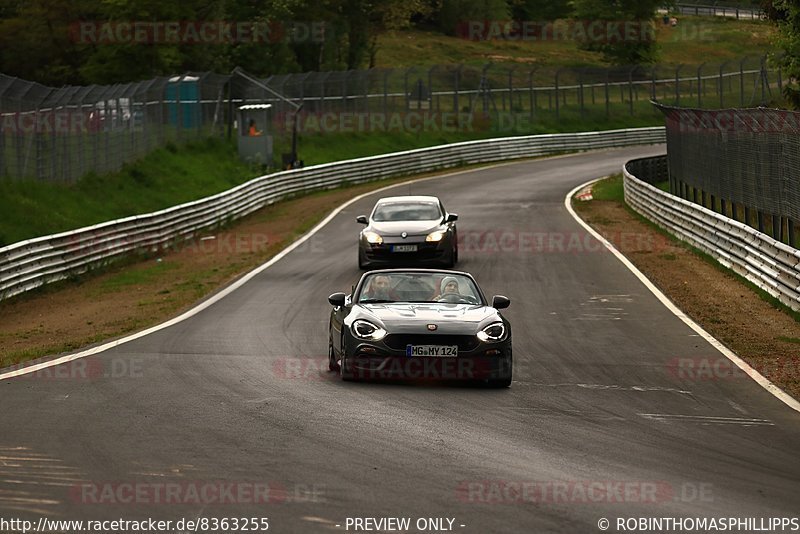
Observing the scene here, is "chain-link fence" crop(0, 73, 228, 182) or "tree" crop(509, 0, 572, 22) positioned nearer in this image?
"chain-link fence" crop(0, 73, 228, 182)

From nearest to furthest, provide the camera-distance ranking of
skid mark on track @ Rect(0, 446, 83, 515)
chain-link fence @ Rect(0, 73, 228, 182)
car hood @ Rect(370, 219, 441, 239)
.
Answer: skid mark on track @ Rect(0, 446, 83, 515), car hood @ Rect(370, 219, 441, 239), chain-link fence @ Rect(0, 73, 228, 182)

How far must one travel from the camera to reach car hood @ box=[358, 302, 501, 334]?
43.7 ft

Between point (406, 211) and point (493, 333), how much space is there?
44.4 feet

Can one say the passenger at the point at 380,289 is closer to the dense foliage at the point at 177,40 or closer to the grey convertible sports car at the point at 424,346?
the grey convertible sports car at the point at 424,346

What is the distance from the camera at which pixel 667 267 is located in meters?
25.9

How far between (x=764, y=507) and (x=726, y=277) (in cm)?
1650

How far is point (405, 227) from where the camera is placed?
25922 millimetres

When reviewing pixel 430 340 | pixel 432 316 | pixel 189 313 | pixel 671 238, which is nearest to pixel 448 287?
pixel 432 316

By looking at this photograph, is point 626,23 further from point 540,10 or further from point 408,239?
point 408,239

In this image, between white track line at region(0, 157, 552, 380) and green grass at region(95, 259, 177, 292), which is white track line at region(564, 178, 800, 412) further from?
green grass at region(95, 259, 177, 292)

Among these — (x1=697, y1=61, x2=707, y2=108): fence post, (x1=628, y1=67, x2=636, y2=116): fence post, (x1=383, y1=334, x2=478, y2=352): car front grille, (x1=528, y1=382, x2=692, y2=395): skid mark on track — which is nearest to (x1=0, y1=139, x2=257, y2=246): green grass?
(x1=383, y1=334, x2=478, y2=352): car front grille

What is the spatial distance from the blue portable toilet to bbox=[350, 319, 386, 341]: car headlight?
111 feet

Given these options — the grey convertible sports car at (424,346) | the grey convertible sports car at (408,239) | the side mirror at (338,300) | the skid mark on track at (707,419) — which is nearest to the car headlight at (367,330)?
the grey convertible sports car at (424,346)

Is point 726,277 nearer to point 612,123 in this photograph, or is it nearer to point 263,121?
point 263,121
